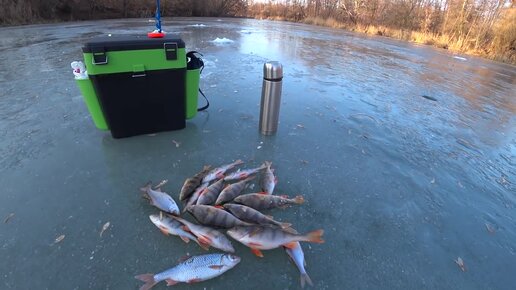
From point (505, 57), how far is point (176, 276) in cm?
1836

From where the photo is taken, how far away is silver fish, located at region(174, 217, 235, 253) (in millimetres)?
1875

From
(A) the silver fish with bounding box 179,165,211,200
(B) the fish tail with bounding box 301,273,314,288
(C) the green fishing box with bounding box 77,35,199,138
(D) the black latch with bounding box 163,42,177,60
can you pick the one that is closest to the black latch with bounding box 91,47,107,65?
(C) the green fishing box with bounding box 77,35,199,138

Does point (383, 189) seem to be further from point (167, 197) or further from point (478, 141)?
point (478, 141)

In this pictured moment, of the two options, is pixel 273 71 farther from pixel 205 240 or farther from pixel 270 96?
pixel 205 240

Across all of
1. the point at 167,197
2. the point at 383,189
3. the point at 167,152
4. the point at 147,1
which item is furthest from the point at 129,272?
the point at 147,1

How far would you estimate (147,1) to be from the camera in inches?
1028

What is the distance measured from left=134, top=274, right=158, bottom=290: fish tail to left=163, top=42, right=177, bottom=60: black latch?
2010mm

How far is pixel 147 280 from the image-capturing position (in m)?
1.71

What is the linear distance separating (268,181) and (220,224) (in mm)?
677

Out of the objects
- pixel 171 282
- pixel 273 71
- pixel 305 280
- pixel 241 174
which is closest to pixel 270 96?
pixel 273 71

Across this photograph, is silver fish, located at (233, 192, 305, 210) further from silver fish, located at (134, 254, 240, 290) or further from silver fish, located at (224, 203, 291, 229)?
silver fish, located at (134, 254, 240, 290)

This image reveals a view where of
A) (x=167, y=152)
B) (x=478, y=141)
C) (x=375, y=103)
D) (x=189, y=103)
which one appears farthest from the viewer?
(x=375, y=103)

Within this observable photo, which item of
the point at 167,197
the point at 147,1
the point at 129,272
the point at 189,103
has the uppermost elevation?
the point at 147,1

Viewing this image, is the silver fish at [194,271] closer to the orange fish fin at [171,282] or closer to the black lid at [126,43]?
the orange fish fin at [171,282]
